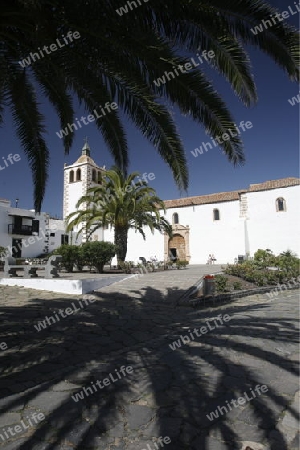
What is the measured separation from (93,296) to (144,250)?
2263cm

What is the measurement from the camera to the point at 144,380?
343 centimetres

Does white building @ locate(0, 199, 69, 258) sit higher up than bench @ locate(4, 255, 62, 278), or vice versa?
white building @ locate(0, 199, 69, 258)

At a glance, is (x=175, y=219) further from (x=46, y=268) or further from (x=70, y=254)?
(x=46, y=268)

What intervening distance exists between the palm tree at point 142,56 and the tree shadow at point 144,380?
9.62 feet

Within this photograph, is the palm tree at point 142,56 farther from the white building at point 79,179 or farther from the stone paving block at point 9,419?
the white building at point 79,179

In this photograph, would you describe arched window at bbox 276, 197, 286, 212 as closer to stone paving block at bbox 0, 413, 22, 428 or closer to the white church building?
the white church building

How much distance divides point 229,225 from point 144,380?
25.9 m

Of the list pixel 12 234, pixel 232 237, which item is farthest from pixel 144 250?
pixel 12 234

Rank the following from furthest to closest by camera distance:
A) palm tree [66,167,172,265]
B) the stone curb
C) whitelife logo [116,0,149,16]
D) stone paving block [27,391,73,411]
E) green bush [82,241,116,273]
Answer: palm tree [66,167,172,265]
green bush [82,241,116,273]
the stone curb
whitelife logo [116,0,149,16]
stone paving block [27,391,73,411]

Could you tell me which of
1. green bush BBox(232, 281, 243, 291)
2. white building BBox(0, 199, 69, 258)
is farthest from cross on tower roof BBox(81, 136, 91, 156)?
green bush BBox(232, 281, 243, 291)

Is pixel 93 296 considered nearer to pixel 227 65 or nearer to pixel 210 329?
pixel 210 329

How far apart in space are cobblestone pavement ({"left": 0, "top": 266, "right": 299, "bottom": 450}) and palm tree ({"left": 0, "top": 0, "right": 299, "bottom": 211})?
2.94 metres

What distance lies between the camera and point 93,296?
354 inches

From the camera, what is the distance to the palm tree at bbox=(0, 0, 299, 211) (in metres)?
3.43
